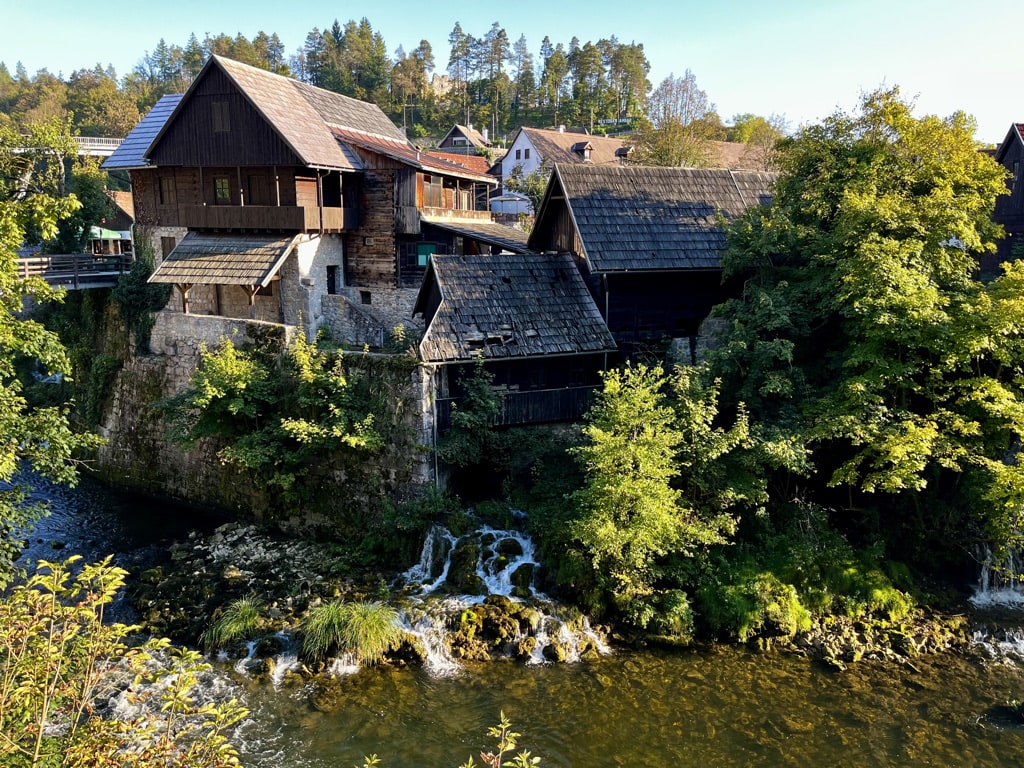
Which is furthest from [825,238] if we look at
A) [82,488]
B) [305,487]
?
[82,488]

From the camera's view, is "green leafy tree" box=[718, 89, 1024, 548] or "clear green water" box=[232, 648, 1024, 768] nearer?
"clear green water" box=[232, 648, 1024, 768]

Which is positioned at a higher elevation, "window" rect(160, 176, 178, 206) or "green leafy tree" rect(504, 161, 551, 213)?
"green leafy tree" rect(504, 161, 551, 213)

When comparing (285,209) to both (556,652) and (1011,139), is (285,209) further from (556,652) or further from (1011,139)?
(1011,139)

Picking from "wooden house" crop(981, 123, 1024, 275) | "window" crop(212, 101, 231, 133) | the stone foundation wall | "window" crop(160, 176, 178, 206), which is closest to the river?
the stone foundation wall

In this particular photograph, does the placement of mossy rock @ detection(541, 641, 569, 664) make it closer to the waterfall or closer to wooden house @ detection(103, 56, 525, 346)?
the waterfall

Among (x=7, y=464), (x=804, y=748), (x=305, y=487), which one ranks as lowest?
(x=804, y=748)

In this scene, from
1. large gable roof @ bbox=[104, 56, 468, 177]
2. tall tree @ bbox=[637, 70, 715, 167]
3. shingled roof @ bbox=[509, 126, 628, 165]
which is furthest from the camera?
shingled roof @ bbox=[509, 126, 628, 165]

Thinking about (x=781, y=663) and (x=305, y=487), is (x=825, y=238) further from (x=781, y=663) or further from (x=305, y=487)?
(x=305, y=487)
